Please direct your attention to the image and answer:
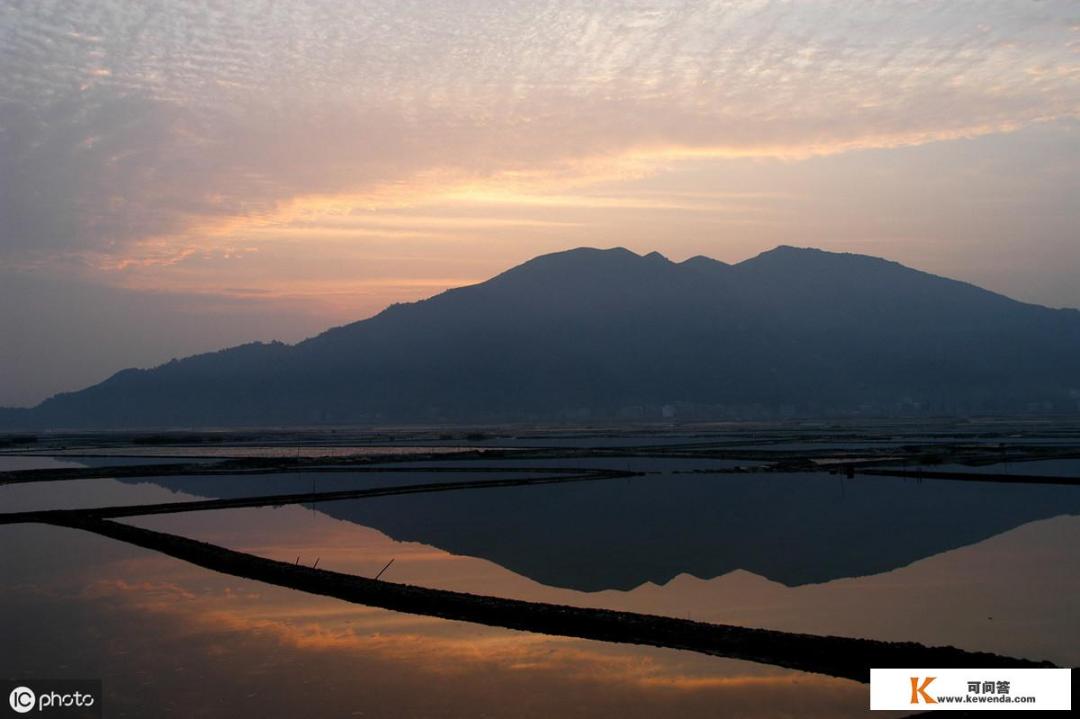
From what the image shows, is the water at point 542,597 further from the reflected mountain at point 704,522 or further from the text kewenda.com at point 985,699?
the text kewenda.com at point 985,699

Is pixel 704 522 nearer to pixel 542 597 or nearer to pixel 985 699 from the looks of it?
pixel 542 597

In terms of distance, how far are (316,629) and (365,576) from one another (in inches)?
218

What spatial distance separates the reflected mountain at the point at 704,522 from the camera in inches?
939

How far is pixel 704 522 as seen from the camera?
105 ft

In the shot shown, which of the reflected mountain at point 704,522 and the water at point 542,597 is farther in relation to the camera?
the reflected mountain at point 704,522

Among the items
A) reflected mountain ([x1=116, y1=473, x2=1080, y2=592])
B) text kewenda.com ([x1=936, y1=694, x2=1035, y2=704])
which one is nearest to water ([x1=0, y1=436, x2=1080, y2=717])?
reflected mountain ([x1=116, y1=473, x2=1080, y2=592])

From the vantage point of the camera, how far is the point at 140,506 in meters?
40.3

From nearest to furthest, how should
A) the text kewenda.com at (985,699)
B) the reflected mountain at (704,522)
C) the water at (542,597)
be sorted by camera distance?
the text kewenda.com at (985,699) < the water at (542,597) < the reflected mountain at (704,522)

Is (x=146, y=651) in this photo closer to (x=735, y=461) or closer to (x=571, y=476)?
(x=571, y=476)

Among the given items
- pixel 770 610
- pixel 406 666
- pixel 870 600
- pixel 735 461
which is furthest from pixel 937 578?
pixel 735 461

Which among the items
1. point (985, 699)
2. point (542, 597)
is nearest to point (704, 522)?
point (542, 597)

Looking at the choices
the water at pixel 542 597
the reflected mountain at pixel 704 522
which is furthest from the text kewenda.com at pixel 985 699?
the reflected mountain at pixel 704 522

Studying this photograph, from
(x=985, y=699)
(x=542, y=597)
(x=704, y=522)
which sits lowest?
(x=704, y=522)

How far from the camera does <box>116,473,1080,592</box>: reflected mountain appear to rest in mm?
23859
